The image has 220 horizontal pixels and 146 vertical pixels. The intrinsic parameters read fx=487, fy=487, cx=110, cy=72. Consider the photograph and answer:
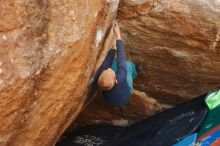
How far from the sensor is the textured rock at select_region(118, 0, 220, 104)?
579 cm

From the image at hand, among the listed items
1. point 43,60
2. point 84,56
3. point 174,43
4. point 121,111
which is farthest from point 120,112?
point 43,60

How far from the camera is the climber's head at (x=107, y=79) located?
5.17m

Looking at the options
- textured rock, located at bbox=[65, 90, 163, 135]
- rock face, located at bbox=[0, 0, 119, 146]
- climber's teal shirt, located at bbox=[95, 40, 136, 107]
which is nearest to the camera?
rock face, located at bbox=[0, 0, 119, 146]

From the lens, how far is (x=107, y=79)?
5.16 m

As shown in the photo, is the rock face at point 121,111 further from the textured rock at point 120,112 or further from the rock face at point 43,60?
the rock face at point 43,60

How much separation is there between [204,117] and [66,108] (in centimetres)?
188

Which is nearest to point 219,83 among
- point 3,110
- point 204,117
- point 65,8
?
point 204,117

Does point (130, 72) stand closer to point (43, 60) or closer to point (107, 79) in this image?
point (107, 79)

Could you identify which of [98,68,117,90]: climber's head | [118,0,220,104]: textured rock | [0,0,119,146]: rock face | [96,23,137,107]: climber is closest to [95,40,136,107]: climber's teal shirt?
[96,23,137,107]: climber

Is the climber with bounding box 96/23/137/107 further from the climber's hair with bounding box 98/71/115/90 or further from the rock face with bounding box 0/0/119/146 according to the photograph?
the rock face with bounding box 0/0/119/146

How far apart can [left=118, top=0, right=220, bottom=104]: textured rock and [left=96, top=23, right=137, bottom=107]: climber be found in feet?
1.22

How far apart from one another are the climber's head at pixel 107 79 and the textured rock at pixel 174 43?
3.11 feet

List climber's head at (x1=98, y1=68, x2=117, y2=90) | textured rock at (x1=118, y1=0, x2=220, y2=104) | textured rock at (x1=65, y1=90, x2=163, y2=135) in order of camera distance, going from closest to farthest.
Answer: climber's head at (x1=98, y1=68, x2=117, y2=90), textured rock at (x1=118, y1=0, x2=220, y2=104), textured rock at (x1=65, y1=90, x2=163, y2=135)

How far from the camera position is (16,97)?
4270mm
